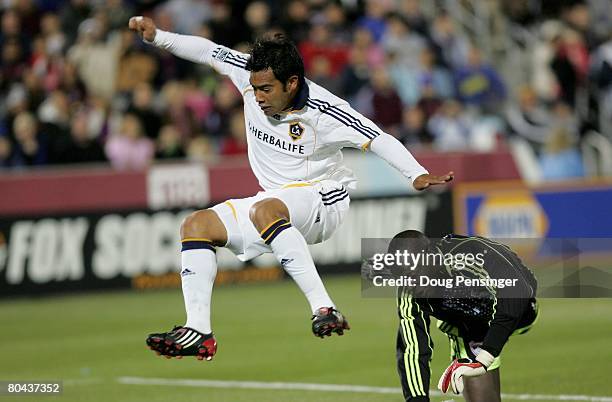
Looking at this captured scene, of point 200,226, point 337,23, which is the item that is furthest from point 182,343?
point 337,23

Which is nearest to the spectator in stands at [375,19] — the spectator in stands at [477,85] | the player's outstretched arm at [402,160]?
the spectator in stands at [477,85]

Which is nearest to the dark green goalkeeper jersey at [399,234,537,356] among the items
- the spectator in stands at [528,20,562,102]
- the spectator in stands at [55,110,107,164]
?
the spectator in stands at [55,110,107,164]

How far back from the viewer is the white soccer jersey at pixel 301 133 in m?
8.57

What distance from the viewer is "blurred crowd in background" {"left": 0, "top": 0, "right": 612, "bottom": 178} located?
19047mm

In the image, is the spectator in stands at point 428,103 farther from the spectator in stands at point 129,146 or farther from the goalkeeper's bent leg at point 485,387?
the goalkeeper's bent leg at point 485,387

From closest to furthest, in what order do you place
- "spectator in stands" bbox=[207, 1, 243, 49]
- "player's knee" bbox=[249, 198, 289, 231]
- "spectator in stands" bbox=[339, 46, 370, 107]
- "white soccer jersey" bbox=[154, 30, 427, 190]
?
"player's knee" bbox=[249, 198, 289, 231]
"white soccer jersey" bbox=[154, 30, 427, 190]
"spectator in stands" bbox=[339, 46, 370, 107]
"spectator in stands" bbox=[207, 1, 243, 49]

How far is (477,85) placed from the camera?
70.5 ft

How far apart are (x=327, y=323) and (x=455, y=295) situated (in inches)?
34.1

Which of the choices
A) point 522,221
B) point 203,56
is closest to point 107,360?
point 203,56

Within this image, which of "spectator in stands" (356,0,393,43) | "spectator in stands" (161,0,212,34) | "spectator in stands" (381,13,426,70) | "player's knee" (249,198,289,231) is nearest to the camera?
"player's knee" (249,198,289,231)

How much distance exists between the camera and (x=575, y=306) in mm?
16062

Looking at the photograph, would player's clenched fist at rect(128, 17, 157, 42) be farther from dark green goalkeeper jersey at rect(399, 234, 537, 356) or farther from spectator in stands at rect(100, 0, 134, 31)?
spectator in stands at rect(100, 0, 134, 31)

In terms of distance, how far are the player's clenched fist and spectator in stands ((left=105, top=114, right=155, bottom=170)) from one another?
9678 millimetres

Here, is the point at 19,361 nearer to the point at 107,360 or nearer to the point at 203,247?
the point at 107,360
